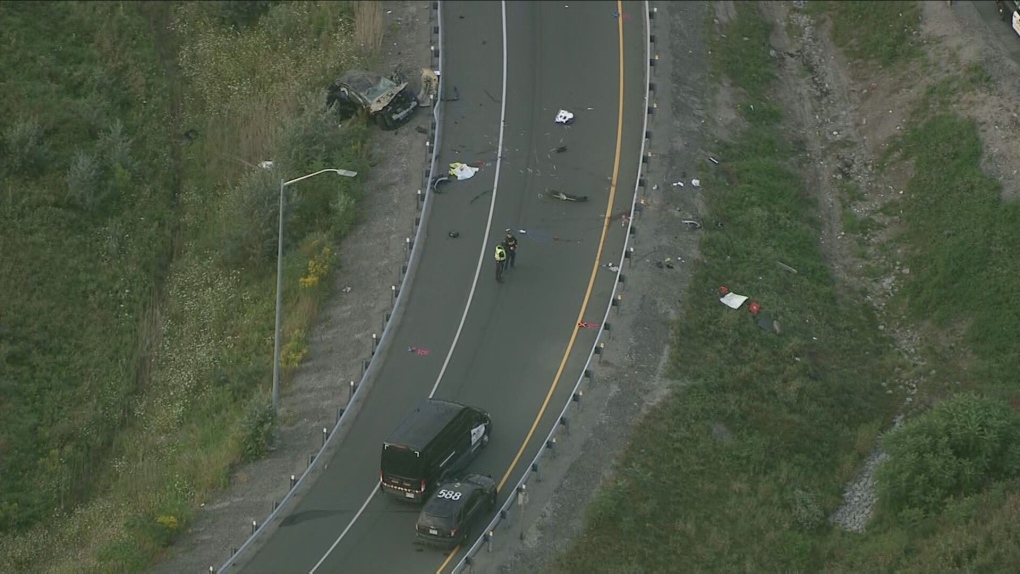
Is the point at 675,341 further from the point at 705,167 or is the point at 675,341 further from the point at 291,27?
the point at 291,27

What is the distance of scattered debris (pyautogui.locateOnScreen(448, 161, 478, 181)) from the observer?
52.2 m

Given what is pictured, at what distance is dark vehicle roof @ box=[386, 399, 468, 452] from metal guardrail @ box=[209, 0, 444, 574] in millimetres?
3404

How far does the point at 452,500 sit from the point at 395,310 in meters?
10.3

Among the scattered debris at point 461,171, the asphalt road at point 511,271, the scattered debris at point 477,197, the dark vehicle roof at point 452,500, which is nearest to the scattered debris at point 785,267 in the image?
the asphalt road at point 511,271

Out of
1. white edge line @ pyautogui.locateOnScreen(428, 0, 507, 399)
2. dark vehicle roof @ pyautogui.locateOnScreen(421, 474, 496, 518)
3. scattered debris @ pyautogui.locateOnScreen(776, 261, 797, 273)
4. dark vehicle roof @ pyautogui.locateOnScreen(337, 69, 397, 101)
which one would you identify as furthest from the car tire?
dark vehicle roof @ pyautogui.locateOnScreen(421, 474, 496, 518)

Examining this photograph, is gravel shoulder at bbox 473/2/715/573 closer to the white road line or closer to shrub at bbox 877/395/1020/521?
the white road line

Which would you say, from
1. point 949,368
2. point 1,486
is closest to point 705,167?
point 949,368

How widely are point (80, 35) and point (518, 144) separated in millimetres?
20136

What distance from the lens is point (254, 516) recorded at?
4041cm

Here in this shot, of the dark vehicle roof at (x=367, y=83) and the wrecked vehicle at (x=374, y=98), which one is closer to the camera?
the wrecked vehicle at (x=374, y=98)

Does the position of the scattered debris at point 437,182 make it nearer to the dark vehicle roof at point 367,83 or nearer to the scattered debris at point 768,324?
the dark vehicle roof at point 367,83

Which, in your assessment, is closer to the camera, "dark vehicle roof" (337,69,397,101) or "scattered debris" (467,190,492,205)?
"scattered debris" (467,190,492,205)

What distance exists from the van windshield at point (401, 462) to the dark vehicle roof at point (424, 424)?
0.18 metres

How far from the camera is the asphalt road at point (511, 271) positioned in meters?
40.2
